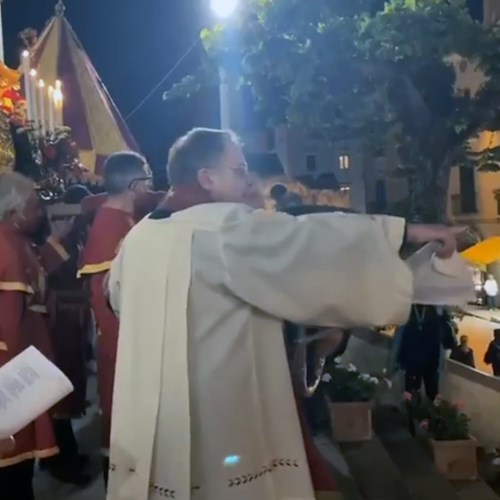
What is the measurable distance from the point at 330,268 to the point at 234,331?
0.90 ft

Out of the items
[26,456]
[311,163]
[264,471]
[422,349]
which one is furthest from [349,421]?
[264,471]

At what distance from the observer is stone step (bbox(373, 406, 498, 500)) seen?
393 cm

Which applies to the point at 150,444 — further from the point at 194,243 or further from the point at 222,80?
the point at 222,80

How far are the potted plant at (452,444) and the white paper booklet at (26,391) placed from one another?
265cm

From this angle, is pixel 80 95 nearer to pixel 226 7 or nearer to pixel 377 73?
pixel 226 7

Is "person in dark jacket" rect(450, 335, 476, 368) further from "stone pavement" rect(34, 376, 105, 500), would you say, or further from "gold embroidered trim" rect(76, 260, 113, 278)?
"gold embroidered trim" rect(76, 260, 113, 278)

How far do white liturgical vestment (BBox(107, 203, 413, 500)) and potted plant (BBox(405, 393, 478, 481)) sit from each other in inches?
95.2

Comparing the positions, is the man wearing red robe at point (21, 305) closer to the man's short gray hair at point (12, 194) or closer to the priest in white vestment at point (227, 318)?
the man's short gray hair at point (12, 194)

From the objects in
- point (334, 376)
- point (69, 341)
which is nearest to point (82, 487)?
point (69, 341)

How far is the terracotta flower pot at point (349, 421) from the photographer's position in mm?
4539

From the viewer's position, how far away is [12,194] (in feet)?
10.1

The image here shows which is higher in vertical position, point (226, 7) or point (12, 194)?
point (226, 7)

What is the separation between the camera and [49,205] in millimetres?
4031

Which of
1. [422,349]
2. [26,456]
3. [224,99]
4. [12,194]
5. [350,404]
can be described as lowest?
[350,404]
